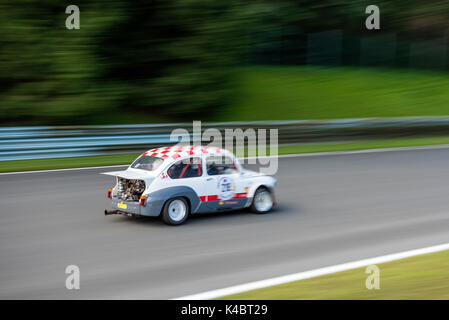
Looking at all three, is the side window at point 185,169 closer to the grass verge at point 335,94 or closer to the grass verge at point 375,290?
the grass verge at point 375,290

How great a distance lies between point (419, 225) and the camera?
11.2m

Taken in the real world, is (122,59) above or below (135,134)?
above

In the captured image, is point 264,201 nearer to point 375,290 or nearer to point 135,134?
point 375,290

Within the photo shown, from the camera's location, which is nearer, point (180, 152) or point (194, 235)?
point (194, 235)

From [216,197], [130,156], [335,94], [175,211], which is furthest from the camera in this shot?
[335,94]

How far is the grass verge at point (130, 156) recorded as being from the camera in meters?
15.9

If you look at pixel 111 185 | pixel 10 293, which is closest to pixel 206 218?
pixel 111 185

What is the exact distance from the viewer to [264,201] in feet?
38.7

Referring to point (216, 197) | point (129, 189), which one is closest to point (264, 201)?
point (216, 197)

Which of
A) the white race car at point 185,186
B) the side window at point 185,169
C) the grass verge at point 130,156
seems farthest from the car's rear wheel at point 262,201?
the grass verge at point 130,156

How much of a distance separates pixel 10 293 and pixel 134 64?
14620mm

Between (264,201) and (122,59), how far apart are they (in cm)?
1092

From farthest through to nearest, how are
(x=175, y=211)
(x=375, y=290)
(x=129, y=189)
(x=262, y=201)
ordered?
(x=262, y=201) → (x=129, y=189) → (x=175, y=211) → (x=375, y=290)
